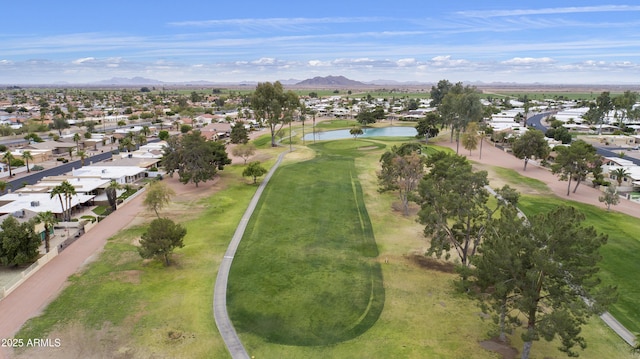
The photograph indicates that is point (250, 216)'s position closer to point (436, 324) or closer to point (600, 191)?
point (436, 324)

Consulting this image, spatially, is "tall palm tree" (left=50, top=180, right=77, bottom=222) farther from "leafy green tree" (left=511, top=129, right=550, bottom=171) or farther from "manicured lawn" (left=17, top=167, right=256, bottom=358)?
"leafy green tree" (left=511, top=129, right=550, bottom=171)

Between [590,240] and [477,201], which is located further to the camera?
[477,201]

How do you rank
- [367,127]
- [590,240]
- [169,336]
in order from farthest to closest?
[367,127], [169,336], [590,240]

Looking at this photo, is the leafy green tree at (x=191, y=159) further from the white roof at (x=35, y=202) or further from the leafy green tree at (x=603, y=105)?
Answer: the leafy green tree at (x=603, y=105)

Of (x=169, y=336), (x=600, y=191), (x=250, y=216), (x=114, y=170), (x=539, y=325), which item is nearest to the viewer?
(x=539, y=325)

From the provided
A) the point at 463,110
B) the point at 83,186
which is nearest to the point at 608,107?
the point at 463,110

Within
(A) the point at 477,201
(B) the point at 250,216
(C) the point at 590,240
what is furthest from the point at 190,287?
(C) the point at 590,240

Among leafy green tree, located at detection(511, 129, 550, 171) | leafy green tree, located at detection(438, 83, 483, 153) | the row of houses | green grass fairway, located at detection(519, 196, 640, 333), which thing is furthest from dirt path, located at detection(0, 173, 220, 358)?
leafy green tree, located at detection(438, 83, 483, 153)

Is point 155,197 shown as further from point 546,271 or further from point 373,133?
point 373,133
